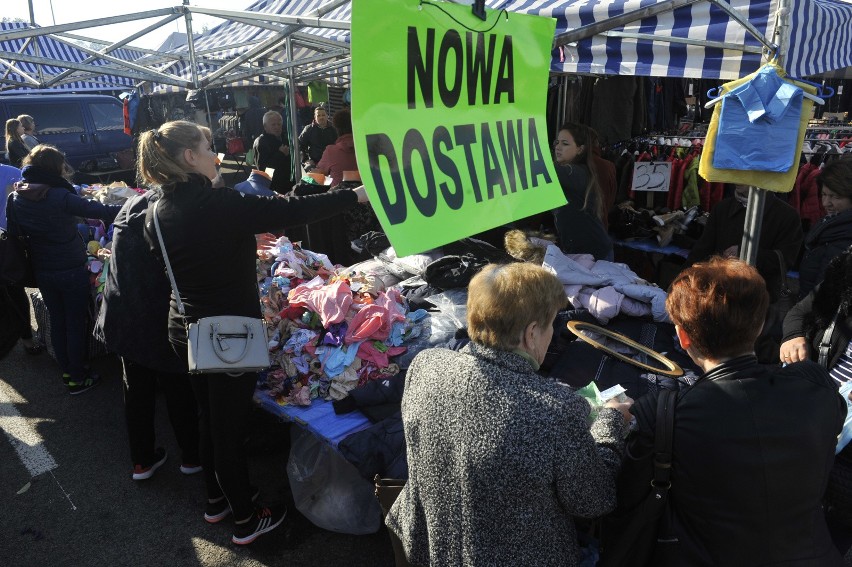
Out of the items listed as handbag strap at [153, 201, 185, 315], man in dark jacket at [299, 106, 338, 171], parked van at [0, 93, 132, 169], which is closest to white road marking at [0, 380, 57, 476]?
handbag strap at [153, 201, 185, 315]

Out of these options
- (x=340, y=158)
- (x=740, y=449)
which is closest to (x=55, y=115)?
(x=340, y=158)

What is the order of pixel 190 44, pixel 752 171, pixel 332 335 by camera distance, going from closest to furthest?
pixel 752 171 < pixel 332 335 < pixel 190 44

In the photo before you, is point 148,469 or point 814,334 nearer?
point 814,334

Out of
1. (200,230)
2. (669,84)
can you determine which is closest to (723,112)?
(200,230)

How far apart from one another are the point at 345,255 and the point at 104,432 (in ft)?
8.39

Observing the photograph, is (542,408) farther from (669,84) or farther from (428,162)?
(669,84)

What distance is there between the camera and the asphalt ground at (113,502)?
2814 millimetres

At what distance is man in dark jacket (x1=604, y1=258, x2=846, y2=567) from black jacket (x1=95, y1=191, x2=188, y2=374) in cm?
230

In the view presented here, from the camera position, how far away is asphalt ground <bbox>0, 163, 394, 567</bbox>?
2.81 metres

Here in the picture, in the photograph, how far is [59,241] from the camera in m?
3.98

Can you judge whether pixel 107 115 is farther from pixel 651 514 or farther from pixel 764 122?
pixel 651 514

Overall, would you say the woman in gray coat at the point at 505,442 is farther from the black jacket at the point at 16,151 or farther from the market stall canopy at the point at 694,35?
the black jacket at the point at 16,151

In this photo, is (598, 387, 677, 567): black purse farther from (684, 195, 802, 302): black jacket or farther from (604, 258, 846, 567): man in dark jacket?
(684, 195, 802, 302): black jacket

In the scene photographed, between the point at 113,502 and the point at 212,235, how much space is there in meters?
1.86
